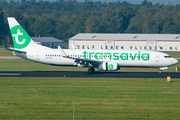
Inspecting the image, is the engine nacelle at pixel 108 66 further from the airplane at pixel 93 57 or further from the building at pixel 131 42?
the building at pixel 131 42

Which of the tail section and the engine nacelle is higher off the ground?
the tail section

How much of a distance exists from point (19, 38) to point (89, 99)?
25.2 metres

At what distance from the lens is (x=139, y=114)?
1988cm

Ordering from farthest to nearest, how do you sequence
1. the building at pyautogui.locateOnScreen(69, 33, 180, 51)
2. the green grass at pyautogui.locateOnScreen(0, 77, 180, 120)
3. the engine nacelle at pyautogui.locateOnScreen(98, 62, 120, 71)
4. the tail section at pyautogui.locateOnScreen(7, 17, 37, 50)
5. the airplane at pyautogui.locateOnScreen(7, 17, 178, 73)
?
the building at pyautogui.locateOnScreen(69, 33, 180, 51), the tail section at pyautogui.locateOnScreen(7, 17, 37, 50), the airplane at pyautogui.locateOnScreen(7, 17, 178, 73), the engine nacelle at pyautogui.locateOnScreen(98, 62, 120, 71), the green grass at pyautogui.locateOnScreen(0, 77, 180, 120)

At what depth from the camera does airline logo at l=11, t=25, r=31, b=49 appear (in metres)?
45.8

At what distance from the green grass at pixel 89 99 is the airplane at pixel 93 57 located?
8.39m

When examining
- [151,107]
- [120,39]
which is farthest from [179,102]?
[120,39]

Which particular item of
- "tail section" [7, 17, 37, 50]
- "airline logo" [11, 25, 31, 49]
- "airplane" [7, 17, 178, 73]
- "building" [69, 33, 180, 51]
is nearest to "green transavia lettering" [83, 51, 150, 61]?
"airplane" [7, 17, 178, 73]

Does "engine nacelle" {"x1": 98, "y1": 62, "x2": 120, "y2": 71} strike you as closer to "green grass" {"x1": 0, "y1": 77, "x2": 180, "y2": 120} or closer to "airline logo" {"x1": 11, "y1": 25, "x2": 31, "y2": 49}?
"green grass" {"x1": 0, "y1": 77, "x2": 180, "y2": 120}

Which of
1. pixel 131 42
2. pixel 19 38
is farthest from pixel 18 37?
pixel 131 42

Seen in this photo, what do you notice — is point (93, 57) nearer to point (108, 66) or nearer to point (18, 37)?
point (108, 66)

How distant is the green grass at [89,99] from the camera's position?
19.7 meters

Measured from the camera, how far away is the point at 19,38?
151ft

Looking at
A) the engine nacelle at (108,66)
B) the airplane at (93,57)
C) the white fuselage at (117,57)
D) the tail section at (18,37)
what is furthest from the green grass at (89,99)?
the tail section at (18,37)
